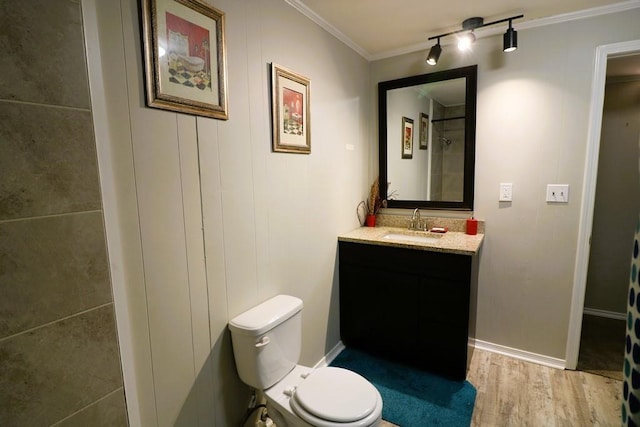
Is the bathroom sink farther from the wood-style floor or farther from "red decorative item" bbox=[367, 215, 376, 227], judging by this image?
the wood-style floor

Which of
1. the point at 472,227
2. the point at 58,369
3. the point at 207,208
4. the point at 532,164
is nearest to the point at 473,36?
the point at 532,164

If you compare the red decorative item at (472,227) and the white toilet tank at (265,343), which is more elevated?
the red decorative item at (472,227)

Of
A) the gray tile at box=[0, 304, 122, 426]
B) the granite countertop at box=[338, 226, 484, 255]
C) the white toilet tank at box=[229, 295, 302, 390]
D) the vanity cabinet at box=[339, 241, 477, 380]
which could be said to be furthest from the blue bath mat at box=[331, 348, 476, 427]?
the gray tile at box=[0, 304, 122, 426]

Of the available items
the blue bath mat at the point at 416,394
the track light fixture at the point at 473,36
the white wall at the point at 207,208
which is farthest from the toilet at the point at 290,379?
the track light fixture at the point at 473,36

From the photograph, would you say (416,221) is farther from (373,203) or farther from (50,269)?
(50,269)

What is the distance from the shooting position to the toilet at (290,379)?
119 centimetres

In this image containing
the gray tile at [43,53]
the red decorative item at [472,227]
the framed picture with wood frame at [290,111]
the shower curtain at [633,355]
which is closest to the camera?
the shower curtain at [633,355]

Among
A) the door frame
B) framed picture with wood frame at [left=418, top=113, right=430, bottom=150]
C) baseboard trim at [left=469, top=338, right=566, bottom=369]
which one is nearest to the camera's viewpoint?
the door frame

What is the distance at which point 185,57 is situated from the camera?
114 cm

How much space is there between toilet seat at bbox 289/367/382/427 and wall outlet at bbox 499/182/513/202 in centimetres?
166

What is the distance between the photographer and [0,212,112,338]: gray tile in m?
0.75

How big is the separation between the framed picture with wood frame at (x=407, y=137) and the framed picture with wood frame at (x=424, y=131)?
8cm

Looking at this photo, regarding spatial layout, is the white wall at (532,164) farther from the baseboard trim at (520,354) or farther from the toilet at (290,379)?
the toilet at (290,379)

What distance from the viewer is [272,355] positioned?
1383 millimetres
